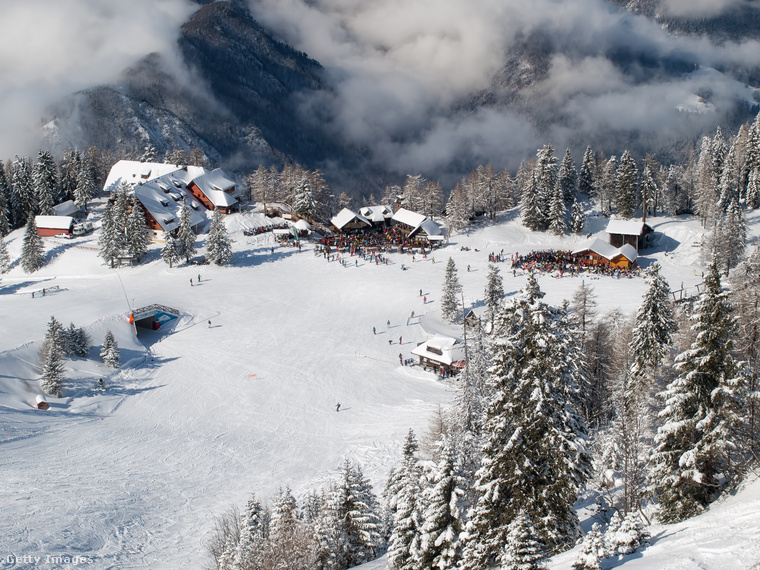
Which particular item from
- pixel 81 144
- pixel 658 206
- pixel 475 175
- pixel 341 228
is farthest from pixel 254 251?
pixel 81 144

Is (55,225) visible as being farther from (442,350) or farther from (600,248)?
(600,248)

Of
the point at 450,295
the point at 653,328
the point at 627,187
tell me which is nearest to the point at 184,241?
the point at 450,295

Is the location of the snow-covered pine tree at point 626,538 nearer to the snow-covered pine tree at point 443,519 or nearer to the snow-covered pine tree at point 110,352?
the snow-covered pine tree at point 443,519

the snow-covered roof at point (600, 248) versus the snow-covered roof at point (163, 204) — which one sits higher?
the snow-covered roof at point (163, 204)

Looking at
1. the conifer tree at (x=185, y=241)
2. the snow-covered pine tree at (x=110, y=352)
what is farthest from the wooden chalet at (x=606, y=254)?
the snow-covered pine tree at (x=110, y=352)

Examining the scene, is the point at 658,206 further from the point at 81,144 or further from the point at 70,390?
the point at 81,144

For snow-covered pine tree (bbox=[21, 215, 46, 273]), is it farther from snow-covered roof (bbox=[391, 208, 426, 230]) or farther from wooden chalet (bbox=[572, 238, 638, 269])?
wooden chalet (bbox=[572, 238, 638, 269])
